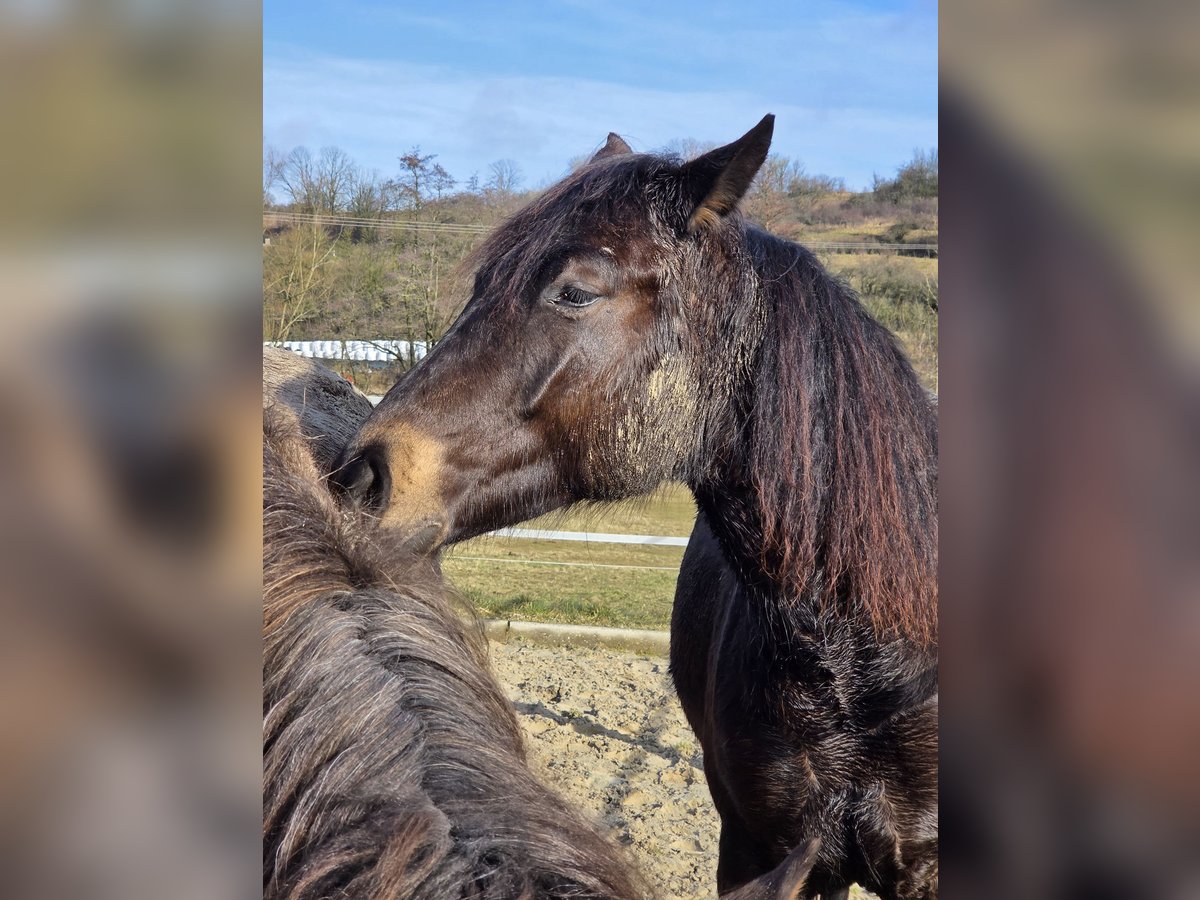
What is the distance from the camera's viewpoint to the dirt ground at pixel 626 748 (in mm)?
A: 3945

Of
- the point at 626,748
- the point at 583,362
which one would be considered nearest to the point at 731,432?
the point at 583,362

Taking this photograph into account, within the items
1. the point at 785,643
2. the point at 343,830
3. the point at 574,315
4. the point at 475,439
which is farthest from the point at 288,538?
the point at 785,643

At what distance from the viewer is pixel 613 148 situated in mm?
2773

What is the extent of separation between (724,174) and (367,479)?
110cm

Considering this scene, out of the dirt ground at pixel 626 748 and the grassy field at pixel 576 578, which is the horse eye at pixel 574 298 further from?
the grassy field at pixel 576 578

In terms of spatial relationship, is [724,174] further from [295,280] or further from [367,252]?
[367,252]

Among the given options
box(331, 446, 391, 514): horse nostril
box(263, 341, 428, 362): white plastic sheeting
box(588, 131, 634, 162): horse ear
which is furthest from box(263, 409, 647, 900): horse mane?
box(263, 341, 428, 362): white plastic sheeting

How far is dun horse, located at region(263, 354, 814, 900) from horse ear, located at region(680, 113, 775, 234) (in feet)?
3.71

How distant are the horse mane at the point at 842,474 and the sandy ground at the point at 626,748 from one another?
165 centimetres

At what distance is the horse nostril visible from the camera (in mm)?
2039

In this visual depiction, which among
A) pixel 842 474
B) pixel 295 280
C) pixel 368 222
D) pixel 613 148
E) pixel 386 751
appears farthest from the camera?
pixel 368 222
